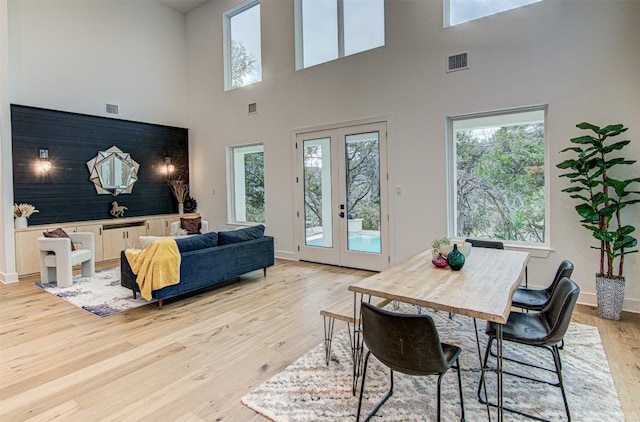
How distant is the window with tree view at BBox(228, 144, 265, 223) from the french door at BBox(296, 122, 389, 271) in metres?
1.23

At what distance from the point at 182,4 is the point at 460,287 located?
28.2 ft

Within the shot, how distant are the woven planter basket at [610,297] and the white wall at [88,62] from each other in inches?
306

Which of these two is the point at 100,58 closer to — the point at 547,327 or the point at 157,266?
the point at 157,266

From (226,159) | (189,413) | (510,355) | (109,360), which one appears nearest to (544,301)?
(510,355)

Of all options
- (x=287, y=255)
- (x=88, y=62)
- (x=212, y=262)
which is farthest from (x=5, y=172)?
(x=287, y=255)

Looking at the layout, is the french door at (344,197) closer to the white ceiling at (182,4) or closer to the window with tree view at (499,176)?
the window with tree view at (499,176)

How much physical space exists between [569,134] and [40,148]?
26.2ft

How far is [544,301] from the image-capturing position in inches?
106

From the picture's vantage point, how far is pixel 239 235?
482cm

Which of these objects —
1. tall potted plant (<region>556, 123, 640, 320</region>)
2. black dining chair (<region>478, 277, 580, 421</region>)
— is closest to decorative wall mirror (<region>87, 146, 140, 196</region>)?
black dining chair (<region>478, 277, 580, 421</region>)

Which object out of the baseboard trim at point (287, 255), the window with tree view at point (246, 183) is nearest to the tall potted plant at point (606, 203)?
the baseboard trim at point (287, 255)

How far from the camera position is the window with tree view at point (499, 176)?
4.22m

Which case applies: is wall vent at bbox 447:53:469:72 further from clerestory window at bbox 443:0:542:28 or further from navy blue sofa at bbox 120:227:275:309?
navy blue sofa at bbox 120:227:275:309

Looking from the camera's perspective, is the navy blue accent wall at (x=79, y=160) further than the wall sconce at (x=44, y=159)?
No
